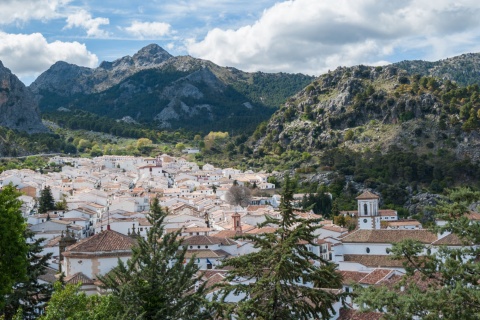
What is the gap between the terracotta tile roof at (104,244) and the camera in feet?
72.4

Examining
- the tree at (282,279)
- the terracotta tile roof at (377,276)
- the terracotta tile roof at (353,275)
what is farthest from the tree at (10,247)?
the terracotta tile roof at (353,275)

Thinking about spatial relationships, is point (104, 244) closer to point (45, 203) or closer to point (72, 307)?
point (72, 307)

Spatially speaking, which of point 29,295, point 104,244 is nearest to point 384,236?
point 104,244

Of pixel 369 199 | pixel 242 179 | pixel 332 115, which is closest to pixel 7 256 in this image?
pixel 369 199

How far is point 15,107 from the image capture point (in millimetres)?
158625

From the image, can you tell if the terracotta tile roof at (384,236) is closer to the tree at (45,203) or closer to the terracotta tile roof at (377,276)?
the terracotta tile roof at (377,276)

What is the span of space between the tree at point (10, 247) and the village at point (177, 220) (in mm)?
3523

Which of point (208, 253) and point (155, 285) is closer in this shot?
point (155, 285)

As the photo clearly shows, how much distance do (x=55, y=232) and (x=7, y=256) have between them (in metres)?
39.1

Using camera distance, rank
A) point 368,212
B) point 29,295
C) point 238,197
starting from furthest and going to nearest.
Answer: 1. point 238,197
2. point 368,212
3. point 29,295

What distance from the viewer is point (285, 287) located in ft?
42.6

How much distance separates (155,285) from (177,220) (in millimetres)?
48393

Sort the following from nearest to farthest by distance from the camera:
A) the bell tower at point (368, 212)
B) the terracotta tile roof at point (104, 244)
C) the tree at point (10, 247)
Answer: the tree at point (10, 247), the terracotta tile roof at point (104, 244), the bell tower at point (368, 212)

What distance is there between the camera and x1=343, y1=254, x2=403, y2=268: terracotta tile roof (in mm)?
38438
